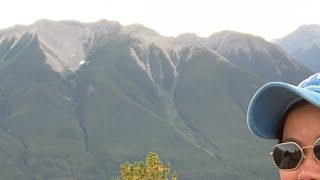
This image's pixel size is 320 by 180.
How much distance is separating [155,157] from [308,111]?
37976 mm

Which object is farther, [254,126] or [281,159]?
[254,126]

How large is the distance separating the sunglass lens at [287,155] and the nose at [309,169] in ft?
0.17

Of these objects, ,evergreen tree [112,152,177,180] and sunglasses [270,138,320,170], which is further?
,evergreen tree [112,152,177,180]

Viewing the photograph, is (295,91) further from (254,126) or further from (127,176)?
(127,176)

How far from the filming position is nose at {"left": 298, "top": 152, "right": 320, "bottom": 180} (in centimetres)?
349

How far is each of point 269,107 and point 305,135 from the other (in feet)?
1.44

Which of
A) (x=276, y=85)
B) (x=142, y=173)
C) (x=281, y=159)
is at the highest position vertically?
(x=276, y=85)

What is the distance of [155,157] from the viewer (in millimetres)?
41438

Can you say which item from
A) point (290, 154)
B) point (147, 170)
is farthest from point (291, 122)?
point (147, 170)

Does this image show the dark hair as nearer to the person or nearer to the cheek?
the person

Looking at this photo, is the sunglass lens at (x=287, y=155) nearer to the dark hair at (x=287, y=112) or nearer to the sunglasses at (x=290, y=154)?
the sunglasses at (x=290, y=154)

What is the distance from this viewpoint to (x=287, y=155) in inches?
151

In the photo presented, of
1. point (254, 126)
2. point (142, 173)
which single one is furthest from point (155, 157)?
point (254, 126)

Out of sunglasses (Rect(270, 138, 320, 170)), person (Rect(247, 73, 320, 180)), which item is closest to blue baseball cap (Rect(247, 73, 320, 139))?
person (Rect(247, 73, 320, 180))
